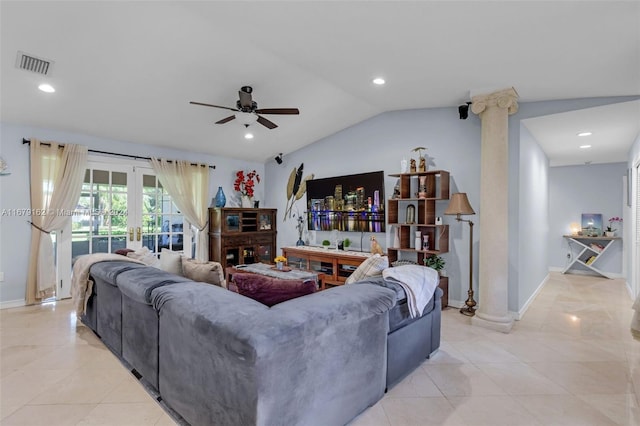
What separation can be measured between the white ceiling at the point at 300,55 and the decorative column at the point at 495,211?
26 cm

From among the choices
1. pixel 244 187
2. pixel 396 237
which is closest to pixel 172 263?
pixel 396 237

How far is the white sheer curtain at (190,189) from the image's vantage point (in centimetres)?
528

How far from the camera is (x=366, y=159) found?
5.11 m

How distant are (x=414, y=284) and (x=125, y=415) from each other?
Answer: 6.69ft

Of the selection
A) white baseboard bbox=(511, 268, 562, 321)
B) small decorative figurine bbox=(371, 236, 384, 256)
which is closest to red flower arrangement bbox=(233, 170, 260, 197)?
small decorative figurine bbox=(371, 236, 384, 256)

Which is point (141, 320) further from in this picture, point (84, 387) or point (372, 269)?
point (372, 269)

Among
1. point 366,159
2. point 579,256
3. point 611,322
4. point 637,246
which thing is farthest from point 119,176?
point 579,256

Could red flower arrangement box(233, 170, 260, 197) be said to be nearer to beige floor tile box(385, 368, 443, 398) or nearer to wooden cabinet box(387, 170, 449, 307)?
wooden cabinet box(387, 170, 449, 307)

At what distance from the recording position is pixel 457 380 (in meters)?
2.32

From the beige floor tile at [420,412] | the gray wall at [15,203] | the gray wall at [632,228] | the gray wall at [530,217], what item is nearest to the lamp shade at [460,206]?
the gray wall at [530,217]

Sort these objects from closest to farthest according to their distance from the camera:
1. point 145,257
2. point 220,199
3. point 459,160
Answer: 1. point 145,257
2. point 459,160
3. point 220,199

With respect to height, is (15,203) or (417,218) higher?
(15,203)

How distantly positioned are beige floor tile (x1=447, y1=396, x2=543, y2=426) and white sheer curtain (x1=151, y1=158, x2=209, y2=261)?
4769 millimetres

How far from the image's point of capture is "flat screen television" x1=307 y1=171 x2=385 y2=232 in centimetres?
489
